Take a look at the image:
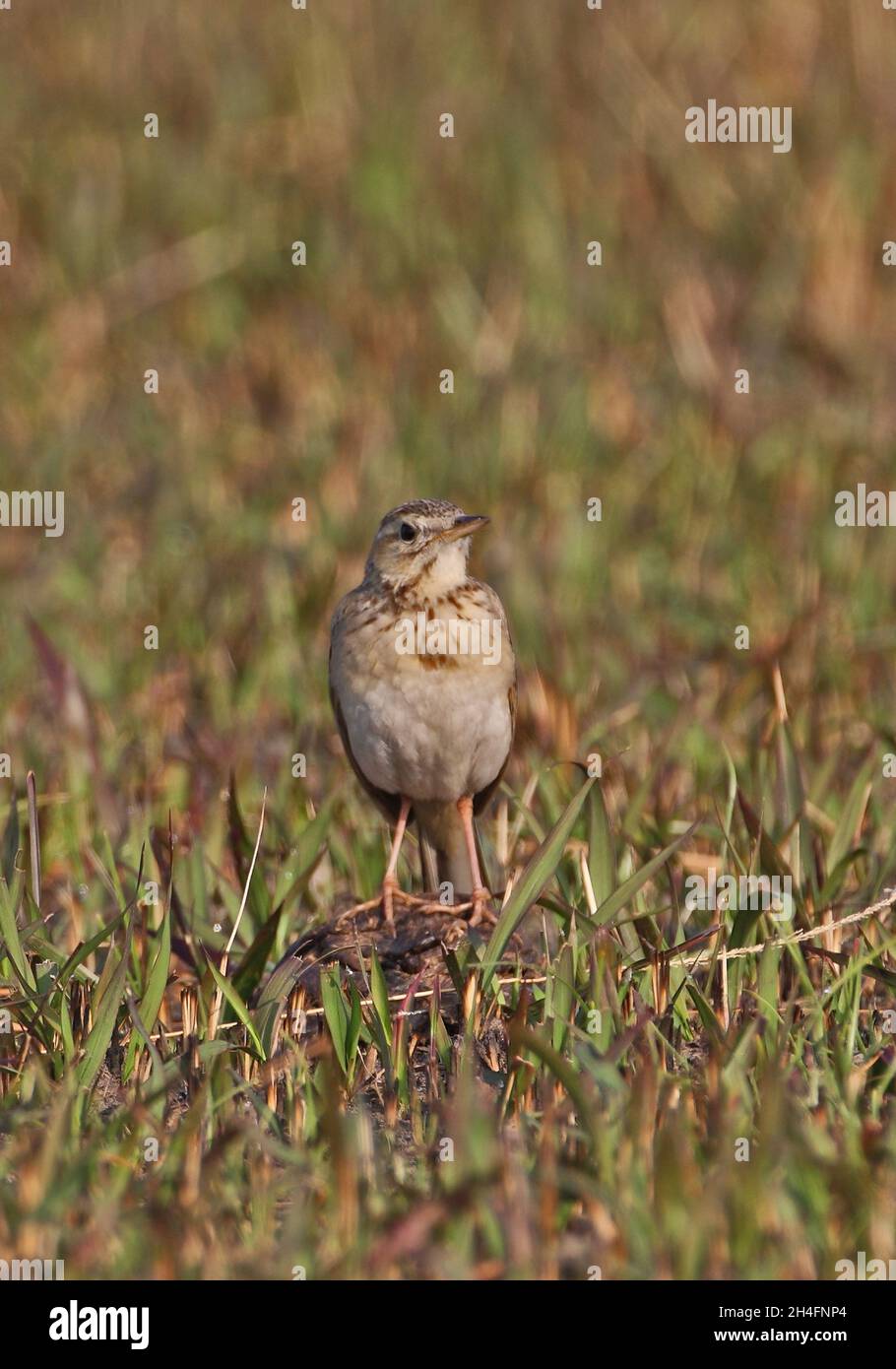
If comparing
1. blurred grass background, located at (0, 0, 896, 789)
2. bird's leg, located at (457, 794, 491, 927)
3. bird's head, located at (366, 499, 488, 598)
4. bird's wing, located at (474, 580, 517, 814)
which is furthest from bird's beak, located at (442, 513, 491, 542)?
blurred grass background, located at (0, 0, 896, 789)

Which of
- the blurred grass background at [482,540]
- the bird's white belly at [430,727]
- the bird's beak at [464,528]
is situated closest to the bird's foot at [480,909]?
the blurred grass background at [482,540]

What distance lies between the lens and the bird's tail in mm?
5641

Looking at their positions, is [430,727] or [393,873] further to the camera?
[393,873]

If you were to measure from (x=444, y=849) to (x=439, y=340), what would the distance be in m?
5.70

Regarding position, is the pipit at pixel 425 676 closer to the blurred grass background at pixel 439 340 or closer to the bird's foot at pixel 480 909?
the bird's foot at pixel 480 909

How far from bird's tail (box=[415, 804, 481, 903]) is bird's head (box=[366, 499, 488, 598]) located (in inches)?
25.4

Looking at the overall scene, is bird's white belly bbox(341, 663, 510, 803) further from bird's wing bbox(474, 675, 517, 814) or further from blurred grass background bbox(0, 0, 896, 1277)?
blurred grass background bbox(0, 0, 896, 1277)

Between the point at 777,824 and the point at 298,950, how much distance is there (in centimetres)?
143

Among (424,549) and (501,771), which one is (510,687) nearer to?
(501,771)

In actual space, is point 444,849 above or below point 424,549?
below

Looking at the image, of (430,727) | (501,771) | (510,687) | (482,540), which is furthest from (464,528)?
(482,540)

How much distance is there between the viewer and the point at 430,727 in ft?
17.2

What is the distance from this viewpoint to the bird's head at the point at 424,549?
5383 mm

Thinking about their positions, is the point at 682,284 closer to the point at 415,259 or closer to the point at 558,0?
the point at 415,259
